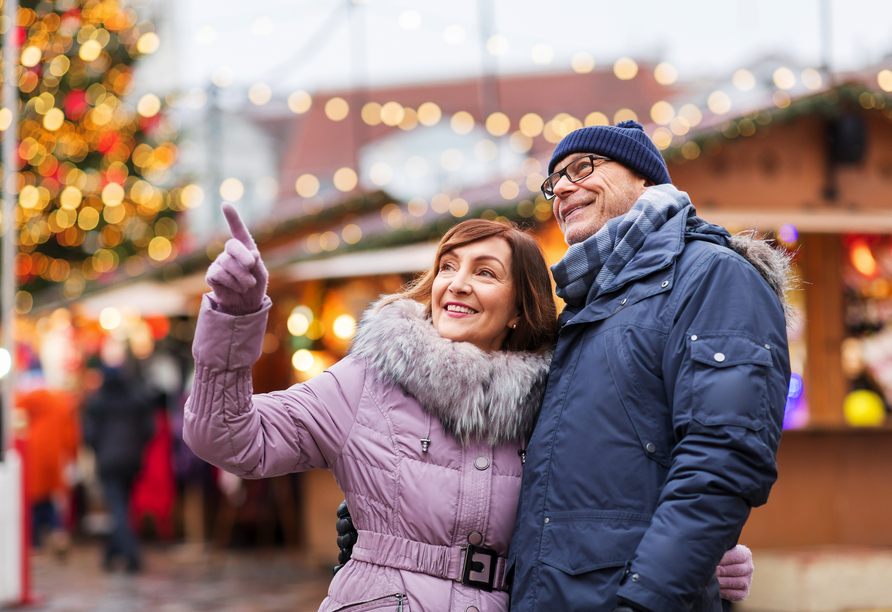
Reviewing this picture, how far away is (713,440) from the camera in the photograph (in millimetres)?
1797

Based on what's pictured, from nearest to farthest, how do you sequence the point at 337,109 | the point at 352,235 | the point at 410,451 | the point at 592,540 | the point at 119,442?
1. the point at 592,540
2. the point at 410,451
3. the point at 352,235
4. the point at 119,442
5. the point at 337,109

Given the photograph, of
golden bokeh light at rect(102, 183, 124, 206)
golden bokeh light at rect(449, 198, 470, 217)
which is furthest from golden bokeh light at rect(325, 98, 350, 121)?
golden bokeh light at rect(449, 198, 470, 217)

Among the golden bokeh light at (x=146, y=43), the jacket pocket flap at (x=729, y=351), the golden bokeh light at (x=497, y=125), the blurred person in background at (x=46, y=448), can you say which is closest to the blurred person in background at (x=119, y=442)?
the blurred person in background at (x=46, y=448)

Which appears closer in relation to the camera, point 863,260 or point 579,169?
point 579,169

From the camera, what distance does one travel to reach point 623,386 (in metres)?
1.99

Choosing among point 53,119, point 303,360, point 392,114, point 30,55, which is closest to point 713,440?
point 303,360

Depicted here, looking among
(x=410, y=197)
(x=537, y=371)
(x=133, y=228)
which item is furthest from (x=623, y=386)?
(x=133, y=228)

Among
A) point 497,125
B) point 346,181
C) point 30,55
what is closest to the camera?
point 497,125

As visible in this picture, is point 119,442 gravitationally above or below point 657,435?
below

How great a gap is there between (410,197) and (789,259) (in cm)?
795

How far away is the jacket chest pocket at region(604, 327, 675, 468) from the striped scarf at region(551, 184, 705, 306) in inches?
7.9

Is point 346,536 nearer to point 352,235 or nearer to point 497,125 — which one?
point 352,235

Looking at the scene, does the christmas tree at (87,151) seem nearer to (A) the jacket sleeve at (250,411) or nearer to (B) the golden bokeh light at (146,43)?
(B) the golden bokeh light at (146,43)

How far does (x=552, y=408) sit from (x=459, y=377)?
267 millimetres
